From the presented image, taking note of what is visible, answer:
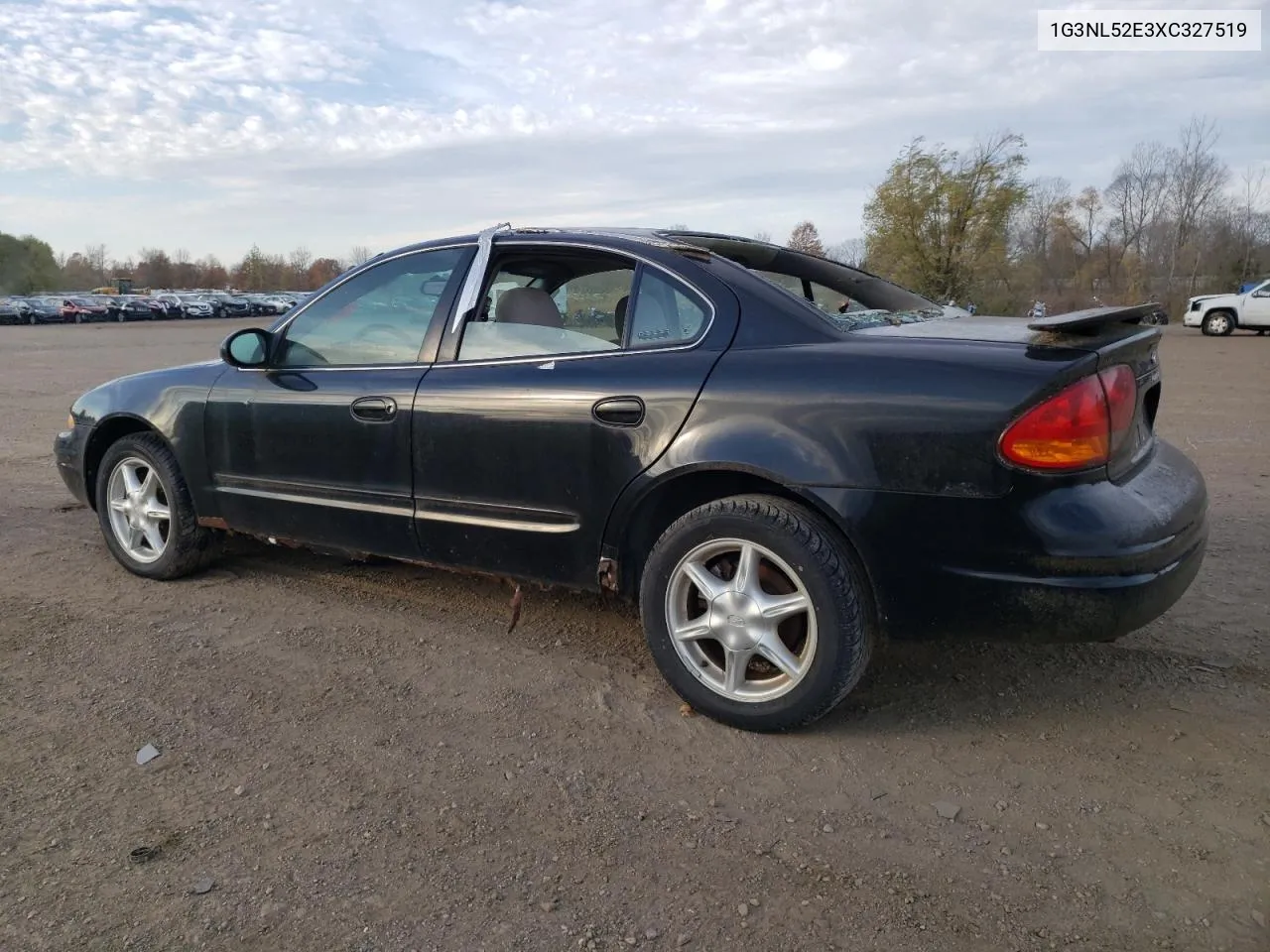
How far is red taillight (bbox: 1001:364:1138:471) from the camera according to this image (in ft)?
8.46

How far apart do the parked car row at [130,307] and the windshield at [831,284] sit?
49853 millimetres

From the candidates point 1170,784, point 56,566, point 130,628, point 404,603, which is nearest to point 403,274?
point 404,603

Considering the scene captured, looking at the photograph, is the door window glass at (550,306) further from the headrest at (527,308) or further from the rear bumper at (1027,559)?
the rear bumper at (1027,559)

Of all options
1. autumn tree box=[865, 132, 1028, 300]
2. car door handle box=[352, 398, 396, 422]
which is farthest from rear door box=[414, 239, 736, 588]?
autumn tree box=[865, 132, 1028, 300]

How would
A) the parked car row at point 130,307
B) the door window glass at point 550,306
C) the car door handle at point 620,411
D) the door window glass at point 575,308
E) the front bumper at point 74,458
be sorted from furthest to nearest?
the parked car row at point 130,307 → the front bumper at point 74,458 → the door window glass at point 550,306 → the door window glass at point 575,308 → the car door handle at point 620,411

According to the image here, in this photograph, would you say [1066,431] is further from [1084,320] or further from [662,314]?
[662,314]

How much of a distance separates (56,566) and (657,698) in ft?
11.0

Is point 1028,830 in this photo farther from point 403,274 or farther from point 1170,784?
point 403,274

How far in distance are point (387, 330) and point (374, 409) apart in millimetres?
374

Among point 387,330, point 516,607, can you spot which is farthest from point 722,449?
point 387,330

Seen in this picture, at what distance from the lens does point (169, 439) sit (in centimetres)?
439

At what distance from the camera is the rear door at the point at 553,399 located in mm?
3141

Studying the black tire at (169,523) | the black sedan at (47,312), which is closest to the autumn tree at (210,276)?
the black sedan at (47,312)

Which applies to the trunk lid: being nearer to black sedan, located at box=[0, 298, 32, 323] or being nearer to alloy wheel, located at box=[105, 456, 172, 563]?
alloy wheel, located at box=[105, 456, 172, 563]
